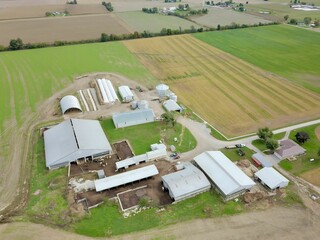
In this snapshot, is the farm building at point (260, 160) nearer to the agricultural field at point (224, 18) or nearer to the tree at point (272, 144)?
the tree at point (272, 144)

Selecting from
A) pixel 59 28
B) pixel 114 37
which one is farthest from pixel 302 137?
pixel 59 28

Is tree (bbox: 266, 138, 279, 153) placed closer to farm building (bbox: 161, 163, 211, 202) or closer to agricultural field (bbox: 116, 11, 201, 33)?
farm building (bbox: 161, 163, 211, 202)

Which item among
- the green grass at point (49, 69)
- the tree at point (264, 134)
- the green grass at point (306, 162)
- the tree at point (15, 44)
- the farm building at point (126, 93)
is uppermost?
the tree at point (15, 44)

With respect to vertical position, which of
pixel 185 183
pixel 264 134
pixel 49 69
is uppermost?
pixel 49 69

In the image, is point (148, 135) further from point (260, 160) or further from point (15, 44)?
point (15, 44)

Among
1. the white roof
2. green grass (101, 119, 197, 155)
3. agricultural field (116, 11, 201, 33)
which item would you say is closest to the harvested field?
agricultural field (116, 11, 201, 33)

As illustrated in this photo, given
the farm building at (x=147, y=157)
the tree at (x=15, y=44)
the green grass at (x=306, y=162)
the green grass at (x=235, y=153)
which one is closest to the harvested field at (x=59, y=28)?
the tree at (x=15, y=44)
